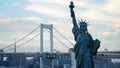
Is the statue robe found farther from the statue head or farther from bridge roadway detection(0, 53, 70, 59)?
bridge roadway detection(0, 53, 70, 59)

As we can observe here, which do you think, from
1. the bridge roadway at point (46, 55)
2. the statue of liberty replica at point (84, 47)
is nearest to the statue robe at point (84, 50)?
the statue of liberty replica at point (84, 47)

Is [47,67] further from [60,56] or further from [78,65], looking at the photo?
[78,65]

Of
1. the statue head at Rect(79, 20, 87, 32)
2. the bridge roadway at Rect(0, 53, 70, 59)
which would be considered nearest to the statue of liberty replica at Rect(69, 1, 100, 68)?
the statue head at Rect(79, 20, 87, 32)

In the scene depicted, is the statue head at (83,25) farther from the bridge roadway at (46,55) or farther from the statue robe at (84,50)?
the bridge roadway at (46,55)

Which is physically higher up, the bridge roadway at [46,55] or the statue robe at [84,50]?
the bridge roadway at [46,55]

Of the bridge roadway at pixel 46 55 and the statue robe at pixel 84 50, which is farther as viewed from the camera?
the bridge roadway at pixel 46 55

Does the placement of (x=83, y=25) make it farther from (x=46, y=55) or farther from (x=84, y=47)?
(x=46, y=55)

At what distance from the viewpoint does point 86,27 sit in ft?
28.0

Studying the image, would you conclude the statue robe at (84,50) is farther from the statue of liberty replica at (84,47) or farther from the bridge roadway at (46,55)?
the bridge roadway at (46,55)

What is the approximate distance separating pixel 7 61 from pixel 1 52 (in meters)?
6.02

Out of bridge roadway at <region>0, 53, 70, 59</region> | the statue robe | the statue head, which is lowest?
the statue robe

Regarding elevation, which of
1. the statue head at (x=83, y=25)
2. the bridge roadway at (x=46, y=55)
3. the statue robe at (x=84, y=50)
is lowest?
the statue robe at (x=84, y=50)

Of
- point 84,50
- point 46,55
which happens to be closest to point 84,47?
point 84,50

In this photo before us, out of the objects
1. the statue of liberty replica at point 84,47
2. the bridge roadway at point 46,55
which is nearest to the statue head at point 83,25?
the statue of liberty replica at point 84,47
